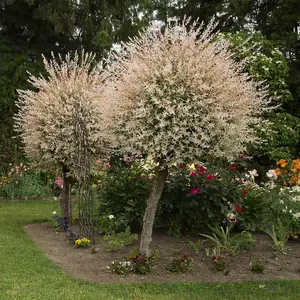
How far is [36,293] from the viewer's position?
4.40 metres

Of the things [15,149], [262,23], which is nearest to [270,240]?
Result: [15,149]

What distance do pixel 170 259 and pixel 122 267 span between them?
74 centimetres

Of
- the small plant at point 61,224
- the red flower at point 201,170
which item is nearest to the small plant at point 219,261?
the red flower at point 201,170

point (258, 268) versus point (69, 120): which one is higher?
point (69, 120)

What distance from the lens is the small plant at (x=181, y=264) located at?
5121 mm

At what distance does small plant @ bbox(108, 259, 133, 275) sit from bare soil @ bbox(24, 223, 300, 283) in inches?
2.1

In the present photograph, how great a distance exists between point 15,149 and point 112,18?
5.52 m

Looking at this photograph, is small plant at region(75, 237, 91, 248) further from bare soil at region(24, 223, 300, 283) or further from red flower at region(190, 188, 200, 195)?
red flower at region(190, 188, 200, 195)

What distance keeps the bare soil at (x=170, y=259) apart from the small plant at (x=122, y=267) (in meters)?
0.05

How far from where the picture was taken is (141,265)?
505cm

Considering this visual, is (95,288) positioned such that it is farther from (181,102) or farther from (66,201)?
(66,201)

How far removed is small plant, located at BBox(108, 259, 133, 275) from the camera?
5043mm

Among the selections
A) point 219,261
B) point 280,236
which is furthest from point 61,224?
point 280,236

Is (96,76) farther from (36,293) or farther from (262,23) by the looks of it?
(262,23)
